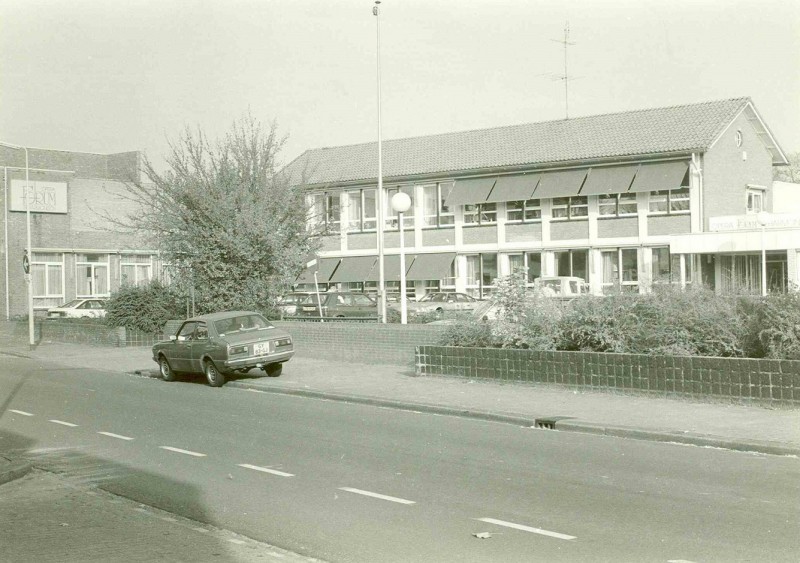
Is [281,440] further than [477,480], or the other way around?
[281,440]

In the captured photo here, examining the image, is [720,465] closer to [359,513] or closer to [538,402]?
[359,513]

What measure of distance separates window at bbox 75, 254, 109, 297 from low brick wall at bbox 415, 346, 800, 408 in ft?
130

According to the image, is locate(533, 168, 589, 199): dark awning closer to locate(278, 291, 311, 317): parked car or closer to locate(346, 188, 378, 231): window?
locate(346, 188, 378, 231): window

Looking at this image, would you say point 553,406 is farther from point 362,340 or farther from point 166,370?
point 166,370

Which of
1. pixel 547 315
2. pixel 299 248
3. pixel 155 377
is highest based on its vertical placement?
pixel 299 248

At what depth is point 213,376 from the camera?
19938 mm

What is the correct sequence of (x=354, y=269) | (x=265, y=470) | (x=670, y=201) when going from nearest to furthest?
(x=265, y=470) → (x=670, y=201) → (x=354, y=269)

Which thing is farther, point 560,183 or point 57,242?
point 57,242

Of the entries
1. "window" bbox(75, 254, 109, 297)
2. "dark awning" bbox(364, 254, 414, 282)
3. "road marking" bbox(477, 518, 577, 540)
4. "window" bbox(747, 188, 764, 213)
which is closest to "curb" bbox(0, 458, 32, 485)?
"road marking" bbox(477, 518, 577, 540)

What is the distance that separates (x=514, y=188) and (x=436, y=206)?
5124 millimetres

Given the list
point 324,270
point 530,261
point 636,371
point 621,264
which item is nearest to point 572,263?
point 530,261

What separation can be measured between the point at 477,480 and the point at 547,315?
8.52 metres

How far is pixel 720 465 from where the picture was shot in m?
9.94

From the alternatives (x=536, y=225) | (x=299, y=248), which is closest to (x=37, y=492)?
(x=299, y=248)
